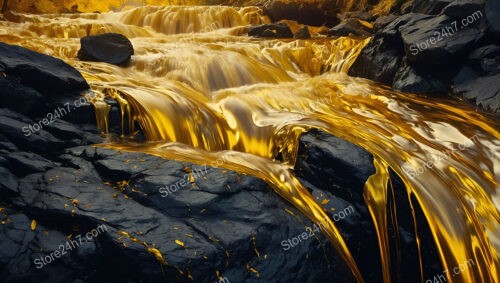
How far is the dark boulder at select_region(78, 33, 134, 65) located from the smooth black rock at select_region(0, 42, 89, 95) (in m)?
2.24

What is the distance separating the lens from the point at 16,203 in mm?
2611

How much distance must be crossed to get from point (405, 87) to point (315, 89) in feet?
5.26

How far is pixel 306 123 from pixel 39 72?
3.01 m

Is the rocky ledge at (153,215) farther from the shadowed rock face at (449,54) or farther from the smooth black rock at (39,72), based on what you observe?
the shadowed rock face at (449,54)

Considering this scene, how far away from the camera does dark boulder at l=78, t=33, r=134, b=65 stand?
658 centimetres

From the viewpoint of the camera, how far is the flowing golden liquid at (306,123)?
317 cm

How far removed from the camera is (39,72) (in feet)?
13.0

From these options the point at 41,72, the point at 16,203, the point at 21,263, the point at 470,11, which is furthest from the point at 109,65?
the point at 470,11

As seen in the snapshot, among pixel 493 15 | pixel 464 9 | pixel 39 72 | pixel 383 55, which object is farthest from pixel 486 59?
pixel 39 72

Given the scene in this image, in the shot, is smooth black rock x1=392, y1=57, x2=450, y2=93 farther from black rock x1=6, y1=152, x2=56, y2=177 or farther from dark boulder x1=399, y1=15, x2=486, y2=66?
black rock x1=6, y1=152, x2=56, y2=177

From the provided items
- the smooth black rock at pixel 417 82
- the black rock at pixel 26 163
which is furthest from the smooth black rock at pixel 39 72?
the smooth black rock at pixel 417 82

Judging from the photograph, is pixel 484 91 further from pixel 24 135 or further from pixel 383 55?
pixel 24 135

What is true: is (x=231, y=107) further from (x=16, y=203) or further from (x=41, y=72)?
(x=16, y=203)

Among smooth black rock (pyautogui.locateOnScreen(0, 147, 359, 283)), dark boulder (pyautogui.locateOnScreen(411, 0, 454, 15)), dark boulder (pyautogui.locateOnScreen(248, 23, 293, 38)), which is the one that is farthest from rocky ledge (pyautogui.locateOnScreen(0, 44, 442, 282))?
dark boulder (pyautogui.locateOnScreen(248, 23, 293, 38))
